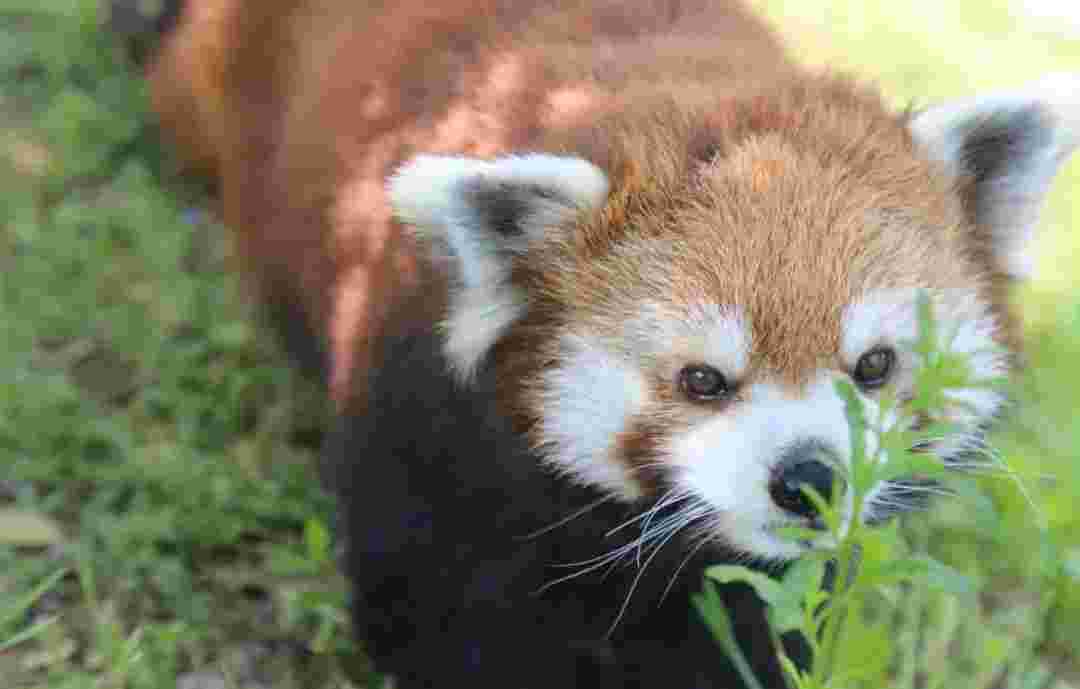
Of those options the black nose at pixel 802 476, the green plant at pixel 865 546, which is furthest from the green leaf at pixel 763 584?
the black nose at pixel 802 476

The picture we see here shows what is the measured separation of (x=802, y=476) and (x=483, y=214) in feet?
2.25

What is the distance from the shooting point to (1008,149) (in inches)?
102

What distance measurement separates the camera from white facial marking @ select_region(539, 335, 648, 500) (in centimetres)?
237

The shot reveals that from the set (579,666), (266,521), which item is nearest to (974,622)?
(579,666)

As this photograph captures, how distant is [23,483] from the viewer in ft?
10.8

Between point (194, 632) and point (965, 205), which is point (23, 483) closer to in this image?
point (194, 632)

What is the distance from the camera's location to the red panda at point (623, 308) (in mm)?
2287

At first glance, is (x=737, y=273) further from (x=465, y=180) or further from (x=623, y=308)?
(x=465, y=180)

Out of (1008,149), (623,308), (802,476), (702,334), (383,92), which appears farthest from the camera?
(383,92)

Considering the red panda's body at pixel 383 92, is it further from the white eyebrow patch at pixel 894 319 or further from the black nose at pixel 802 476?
the black nose at pixel 802 476

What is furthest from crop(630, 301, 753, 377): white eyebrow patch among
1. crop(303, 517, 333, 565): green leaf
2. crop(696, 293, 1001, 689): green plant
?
crop(303, 517, 333, 565): green leaf

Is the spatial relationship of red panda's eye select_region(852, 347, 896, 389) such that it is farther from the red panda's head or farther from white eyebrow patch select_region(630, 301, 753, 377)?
white eyebrow patch select_region(630, 301, 753, 377)

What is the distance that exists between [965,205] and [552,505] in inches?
36.5

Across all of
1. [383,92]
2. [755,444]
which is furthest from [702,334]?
[383,92]
